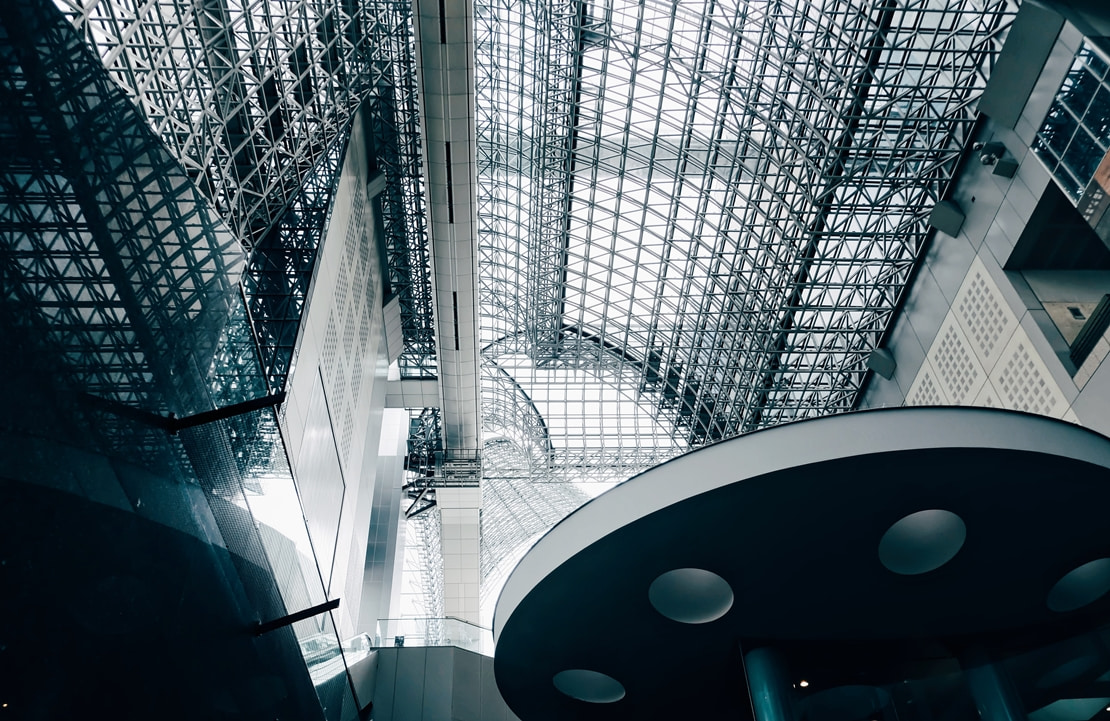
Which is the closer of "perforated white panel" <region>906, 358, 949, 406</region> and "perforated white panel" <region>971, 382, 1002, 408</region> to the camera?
"perforated white panel" <region>971, 382, 1002, 408</region>

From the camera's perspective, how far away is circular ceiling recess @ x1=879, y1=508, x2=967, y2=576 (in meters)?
11.3

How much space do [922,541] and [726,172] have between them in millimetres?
26978

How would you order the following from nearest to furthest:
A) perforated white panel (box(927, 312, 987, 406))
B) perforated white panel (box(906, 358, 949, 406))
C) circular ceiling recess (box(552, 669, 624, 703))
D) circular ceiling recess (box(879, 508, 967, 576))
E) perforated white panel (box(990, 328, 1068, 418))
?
1. circular ceiling recess (box(879, 508, 967, 576))
2. circular ceiling recess (box(552, 669, 624, 703))
3. perforated white panel (box(990, 328, 1068, 418))
4. perforated white panel (box(927, 312, 987, 406))
5. perforated white panel (box(906, 358, 949, 406))

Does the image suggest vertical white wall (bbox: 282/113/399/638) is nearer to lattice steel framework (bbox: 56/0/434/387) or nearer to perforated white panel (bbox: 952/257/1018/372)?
lattice steel framework (bbox: 56/0/434/387)

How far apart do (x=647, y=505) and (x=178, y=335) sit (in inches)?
308

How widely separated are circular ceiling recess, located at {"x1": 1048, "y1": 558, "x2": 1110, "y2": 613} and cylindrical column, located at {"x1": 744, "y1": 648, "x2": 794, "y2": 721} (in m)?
4.30

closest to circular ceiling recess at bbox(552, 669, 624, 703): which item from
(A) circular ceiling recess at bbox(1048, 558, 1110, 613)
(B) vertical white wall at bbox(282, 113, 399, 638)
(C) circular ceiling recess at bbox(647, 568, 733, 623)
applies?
(C) circular ceiling recess at bbox(647, 568, 733, 623)

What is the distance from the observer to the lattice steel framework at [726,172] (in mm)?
28781

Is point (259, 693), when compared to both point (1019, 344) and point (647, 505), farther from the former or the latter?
point (1019, 344)

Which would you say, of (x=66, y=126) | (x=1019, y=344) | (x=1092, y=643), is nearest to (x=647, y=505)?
(x=1092, y=643)

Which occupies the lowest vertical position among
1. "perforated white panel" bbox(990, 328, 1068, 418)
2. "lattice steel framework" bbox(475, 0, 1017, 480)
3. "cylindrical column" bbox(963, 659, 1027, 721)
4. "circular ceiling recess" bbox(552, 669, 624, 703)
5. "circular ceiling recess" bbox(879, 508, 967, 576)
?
"cylindrical column" bbox(963, 659, 1027, 721)

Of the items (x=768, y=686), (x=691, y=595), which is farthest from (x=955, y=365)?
(x=691, y=595)

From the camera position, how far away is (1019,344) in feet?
84.4

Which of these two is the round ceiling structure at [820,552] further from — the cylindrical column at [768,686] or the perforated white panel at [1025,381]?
the perforated white panel at [1025,381]
